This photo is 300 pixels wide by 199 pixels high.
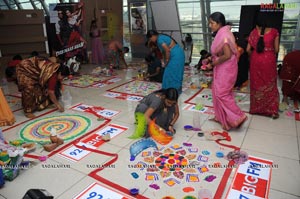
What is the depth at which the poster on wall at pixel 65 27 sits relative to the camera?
22.8ft

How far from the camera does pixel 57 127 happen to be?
10.9 ft

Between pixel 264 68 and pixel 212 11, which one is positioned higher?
pixel 212 11

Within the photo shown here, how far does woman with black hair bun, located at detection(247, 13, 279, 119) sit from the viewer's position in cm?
320

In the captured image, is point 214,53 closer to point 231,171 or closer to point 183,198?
point 231,171

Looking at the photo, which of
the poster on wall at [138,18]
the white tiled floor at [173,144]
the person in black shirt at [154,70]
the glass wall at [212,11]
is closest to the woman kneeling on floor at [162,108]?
the white tiled floor at [173,144]

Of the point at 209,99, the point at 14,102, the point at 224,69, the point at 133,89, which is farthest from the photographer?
the point at 133,89

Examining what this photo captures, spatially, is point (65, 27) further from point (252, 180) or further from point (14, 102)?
point (252, 180)

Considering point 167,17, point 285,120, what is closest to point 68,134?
point 285,120

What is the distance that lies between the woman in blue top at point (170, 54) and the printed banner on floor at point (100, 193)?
2231mm

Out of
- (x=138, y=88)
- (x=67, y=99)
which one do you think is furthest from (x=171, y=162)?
(x=138, y=88)

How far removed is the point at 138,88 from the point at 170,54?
1.45m

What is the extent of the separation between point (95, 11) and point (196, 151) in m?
6.55

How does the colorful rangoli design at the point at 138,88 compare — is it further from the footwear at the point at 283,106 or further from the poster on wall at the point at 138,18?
the poster on wall at the point at 138,18

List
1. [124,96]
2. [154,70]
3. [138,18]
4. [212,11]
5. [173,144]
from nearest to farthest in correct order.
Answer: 1. [173,144]
2. [124,96]
3. [154,70]
4. [212,11]
5. [138,18]
